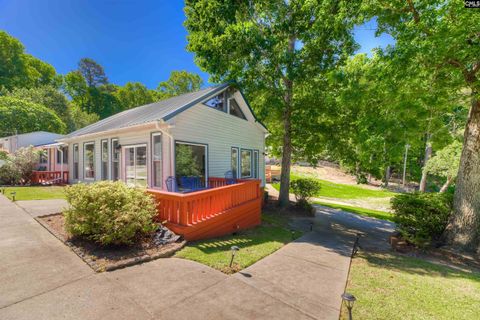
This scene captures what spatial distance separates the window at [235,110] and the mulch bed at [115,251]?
7911mm

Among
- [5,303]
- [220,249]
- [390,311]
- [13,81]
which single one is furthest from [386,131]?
[13,81]

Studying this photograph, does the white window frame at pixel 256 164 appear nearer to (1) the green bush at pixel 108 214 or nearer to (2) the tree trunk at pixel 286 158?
(2) the tree trunk at pixel 286 158

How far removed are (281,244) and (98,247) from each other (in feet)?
14.4

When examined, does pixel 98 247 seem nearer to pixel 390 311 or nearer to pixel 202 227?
pixel 202 227

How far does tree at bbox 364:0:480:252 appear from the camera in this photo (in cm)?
511

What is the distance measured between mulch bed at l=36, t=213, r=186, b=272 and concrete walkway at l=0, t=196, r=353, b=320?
14 centimetres

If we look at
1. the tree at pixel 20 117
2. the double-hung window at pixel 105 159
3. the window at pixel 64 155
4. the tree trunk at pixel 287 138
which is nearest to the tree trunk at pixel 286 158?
the tree trunk at pixel 287 138

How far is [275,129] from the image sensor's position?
42.8 ft

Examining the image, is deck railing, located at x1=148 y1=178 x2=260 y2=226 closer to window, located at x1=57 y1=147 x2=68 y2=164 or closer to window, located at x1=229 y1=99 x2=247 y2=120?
window, located at x1=229 y1=99 x2=247 y2=120

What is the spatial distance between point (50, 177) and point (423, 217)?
809 inches

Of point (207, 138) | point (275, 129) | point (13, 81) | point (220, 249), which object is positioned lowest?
point (220, 249)

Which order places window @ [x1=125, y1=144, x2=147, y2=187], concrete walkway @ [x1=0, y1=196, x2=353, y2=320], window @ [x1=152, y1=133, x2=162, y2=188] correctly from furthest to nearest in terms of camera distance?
1. window @ [x1=125, y1=144, x2=147, y2=187]
2. window @ [x1=152, y1=133, x2=162, y2=188]
3. concrete walkway @ [x1=0, y1=196, x2=353, y2=320]

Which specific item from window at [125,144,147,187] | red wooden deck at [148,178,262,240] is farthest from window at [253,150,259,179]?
window at [125,144,147,187]

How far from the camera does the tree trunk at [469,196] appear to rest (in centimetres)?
612
